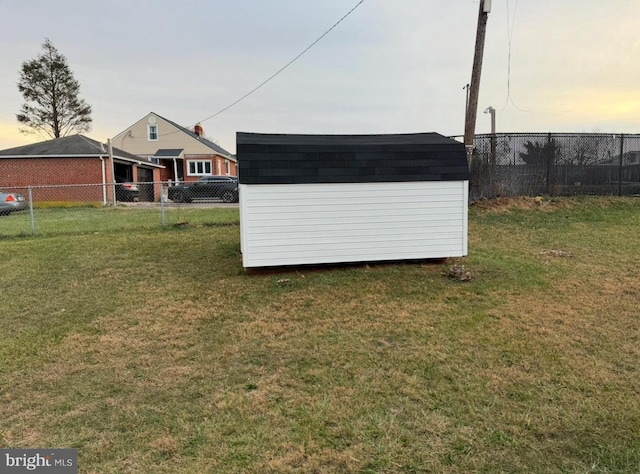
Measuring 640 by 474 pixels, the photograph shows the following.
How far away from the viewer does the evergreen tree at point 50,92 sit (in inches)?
1320

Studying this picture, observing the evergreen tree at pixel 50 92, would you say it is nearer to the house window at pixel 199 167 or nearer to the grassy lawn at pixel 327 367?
the house window at pixel 199 167

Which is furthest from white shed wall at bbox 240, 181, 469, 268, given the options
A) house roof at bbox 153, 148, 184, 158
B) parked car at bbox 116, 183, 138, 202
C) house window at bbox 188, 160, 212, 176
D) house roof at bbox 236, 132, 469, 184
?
house window at bbox 188, 160, 212, 176

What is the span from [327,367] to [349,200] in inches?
129

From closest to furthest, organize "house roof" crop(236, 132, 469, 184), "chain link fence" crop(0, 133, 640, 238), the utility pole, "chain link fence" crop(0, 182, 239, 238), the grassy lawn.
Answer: the grassy lawn → "house roof" crop(236, 132, 469, 184) → the utility pole → "chain link fence" crop(0, 182, 239, 238) → "chain link fence" crop(0, 133, 640, 238)

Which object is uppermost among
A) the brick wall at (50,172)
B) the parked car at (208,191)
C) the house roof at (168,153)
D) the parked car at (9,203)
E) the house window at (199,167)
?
the house roof at (168,153)

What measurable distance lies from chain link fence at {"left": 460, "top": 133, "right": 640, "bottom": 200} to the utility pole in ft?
3.18

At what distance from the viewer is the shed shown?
232 inches

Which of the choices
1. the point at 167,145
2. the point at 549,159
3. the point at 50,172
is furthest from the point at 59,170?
the point at 549,159

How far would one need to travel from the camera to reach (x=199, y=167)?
112 ft

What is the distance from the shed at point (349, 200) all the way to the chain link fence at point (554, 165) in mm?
5541

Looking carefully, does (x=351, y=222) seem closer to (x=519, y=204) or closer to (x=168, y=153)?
(x=519, y=204)

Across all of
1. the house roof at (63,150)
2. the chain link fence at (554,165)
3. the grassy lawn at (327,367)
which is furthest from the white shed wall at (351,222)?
the house roof at (63,150)

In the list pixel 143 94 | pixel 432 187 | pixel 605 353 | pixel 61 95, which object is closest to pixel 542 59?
pixel 432 187

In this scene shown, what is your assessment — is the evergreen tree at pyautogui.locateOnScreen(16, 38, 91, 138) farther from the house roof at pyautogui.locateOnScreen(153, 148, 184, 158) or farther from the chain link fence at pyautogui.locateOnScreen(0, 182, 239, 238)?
the chain link fence at pyautogui.locateOnScreen(0, 182, 239, 238)
